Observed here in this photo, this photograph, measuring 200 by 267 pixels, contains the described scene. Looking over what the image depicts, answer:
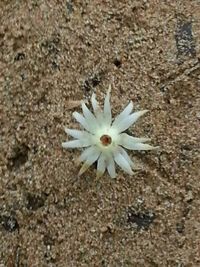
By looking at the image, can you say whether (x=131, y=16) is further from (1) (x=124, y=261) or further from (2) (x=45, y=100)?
(1) (x=124, y=261)

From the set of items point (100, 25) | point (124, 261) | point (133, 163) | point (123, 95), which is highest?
point (100, 25)

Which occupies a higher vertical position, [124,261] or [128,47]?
[128,47]

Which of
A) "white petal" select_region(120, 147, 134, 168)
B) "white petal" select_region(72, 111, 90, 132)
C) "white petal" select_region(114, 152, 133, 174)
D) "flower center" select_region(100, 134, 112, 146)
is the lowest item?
"white petal" select_region(114, 152, 133, 174)

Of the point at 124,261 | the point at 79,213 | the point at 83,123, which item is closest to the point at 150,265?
the point at 124,261

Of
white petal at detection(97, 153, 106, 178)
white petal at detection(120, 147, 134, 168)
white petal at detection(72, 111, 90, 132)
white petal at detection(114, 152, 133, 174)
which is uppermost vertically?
white petal at detection(72, 111, 90, 132)

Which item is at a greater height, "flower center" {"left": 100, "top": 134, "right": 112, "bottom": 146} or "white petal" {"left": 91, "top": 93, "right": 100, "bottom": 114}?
"white petal" {"left": 91, "top": 93, "right": 100, "bottom": 114}
